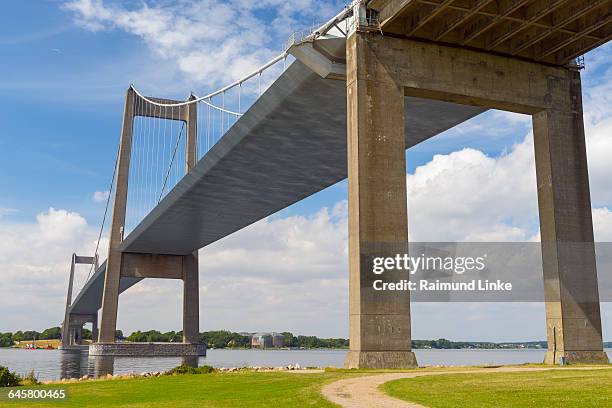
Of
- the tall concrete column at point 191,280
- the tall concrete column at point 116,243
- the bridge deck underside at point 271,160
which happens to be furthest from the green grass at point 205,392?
the tall concrete column at point 191,280

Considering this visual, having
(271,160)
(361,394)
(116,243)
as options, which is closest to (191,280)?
(116,243)

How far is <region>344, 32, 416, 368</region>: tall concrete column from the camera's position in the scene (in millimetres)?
21312

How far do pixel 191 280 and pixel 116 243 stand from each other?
9538 millimetres

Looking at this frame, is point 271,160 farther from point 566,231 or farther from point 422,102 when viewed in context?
point 566,231

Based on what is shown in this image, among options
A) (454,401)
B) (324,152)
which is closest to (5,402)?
(454,401)

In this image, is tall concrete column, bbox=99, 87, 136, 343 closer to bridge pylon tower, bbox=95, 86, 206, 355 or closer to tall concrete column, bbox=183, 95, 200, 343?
bridge pylon tower, bbox=95, 86, 206, 355

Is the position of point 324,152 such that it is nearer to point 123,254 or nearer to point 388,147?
point 388,147

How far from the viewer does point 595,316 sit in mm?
25281

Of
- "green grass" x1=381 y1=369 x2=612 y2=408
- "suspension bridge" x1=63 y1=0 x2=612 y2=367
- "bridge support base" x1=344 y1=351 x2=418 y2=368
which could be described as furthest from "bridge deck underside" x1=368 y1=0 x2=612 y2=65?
"green grass" x1=381 y1=369 x2=612 y2=408

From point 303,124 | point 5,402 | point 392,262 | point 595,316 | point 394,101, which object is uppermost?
point 303,124

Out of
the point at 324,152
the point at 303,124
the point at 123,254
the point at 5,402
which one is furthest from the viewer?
the point at 123,254

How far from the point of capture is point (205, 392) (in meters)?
14.7

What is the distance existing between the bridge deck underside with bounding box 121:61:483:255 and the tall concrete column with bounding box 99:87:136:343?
1712mm

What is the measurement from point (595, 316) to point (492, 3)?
12065 millimetres
